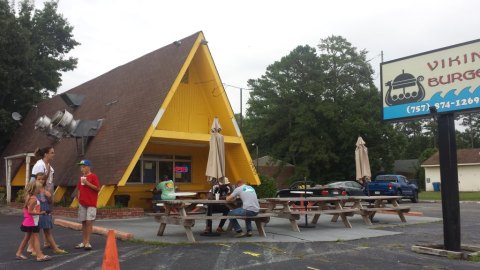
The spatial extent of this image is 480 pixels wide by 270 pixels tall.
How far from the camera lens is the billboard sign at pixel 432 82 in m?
8.20

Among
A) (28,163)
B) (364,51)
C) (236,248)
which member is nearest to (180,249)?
(236,248)

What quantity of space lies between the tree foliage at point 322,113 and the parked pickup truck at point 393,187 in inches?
431

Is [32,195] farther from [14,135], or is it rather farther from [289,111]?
[289,111]

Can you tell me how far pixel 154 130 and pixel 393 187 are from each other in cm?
1757

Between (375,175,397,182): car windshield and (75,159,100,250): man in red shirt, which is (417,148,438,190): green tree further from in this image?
(75,159,100,250): man in red shirt

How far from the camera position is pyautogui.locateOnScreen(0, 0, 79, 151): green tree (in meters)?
20.9

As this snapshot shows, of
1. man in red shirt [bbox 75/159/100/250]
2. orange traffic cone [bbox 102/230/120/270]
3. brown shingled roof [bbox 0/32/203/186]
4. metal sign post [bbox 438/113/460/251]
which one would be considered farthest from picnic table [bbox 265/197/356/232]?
orange traffic cone [bbox 102/230/120/270]

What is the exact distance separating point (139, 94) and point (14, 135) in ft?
34.8

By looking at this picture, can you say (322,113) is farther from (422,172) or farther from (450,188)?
(450,188)

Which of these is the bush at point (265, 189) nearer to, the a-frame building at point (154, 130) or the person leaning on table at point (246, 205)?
the a-frame building at point (154, 130)

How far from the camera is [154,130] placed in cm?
1476

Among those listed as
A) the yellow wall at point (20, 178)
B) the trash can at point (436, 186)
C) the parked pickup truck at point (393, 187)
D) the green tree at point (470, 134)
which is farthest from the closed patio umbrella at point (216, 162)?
the green tree at point (470, 134)

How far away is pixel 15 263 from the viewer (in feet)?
24.1

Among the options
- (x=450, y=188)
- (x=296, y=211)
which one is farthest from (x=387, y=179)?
(x=450, y=188)
